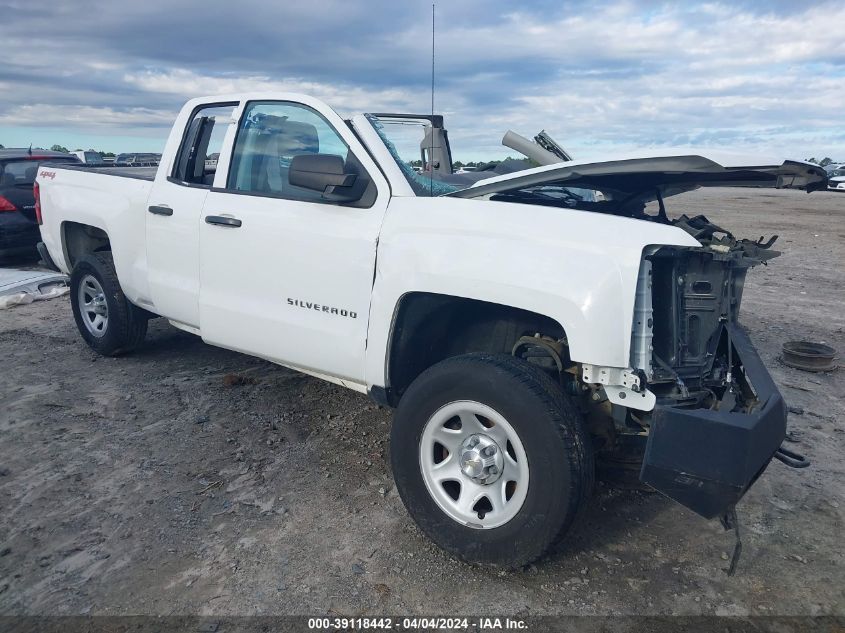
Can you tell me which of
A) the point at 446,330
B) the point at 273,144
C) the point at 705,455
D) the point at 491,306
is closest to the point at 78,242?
the point at 273,144

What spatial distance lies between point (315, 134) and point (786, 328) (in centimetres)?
546

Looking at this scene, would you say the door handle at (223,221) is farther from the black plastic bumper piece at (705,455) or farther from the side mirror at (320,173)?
the black plastic bumper piece at (705,455)

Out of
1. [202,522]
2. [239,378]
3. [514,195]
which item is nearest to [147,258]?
[239,378]

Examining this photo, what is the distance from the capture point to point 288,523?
3.51 meters

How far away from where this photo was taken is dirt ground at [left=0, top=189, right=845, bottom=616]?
2971mm

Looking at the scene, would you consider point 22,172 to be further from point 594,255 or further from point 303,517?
point 594,255

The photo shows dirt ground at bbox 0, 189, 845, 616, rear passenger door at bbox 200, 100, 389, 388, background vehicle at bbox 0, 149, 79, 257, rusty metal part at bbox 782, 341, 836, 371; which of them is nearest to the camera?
dirt ground at bbox 0, 189, 845, 616

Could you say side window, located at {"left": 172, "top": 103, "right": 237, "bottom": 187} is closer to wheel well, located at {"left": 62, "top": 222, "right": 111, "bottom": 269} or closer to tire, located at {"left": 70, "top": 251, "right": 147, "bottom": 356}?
tire, located at {"left": 70, "top": 251, "right": 147, "bottom": 356}

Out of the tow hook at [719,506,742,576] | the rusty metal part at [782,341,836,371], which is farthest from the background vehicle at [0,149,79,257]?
the tow hook at [719,506,742,576]

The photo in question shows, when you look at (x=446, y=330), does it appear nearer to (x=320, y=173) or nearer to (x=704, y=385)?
(x=320, y=173)

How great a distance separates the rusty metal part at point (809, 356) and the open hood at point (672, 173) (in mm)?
2855

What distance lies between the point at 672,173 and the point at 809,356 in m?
3.32

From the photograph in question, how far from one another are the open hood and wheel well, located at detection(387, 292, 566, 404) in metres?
0.56

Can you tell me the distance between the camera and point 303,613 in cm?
286
